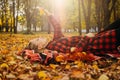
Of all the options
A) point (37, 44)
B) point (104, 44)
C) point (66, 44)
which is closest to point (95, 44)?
point (104, 44)

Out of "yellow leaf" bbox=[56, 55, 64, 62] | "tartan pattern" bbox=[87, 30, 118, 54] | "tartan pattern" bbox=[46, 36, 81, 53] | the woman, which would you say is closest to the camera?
"yellow leaf" bbox=[56, 55, 64, 62]

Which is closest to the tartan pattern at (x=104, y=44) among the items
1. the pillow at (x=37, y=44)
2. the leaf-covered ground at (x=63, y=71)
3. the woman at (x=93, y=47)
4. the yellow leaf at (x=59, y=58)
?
the woman at (x=93, y=47)

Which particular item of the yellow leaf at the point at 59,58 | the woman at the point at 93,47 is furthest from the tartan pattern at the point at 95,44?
the yellow leaf at the point at 59,58

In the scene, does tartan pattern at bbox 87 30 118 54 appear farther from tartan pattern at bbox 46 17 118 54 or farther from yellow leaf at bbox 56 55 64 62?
yellow leaf at bbox 56 55 64 62

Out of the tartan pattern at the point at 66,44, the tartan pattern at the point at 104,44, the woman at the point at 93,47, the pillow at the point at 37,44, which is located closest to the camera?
the woman at the point at 93,47

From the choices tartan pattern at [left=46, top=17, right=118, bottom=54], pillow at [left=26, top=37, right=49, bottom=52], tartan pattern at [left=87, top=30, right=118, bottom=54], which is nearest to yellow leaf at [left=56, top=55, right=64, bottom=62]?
tartan pattern at [left=46, top=17, right=118, bottom=54]

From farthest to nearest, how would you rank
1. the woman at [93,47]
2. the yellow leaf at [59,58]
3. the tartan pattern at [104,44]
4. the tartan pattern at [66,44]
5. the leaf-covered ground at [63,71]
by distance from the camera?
1. the tartan pattern at [66,44]
2. the tartan pattern at [104,44]
3. the woman at [93,47]
4. the yellow leaf at [59,58]
5. the leaf-covered ground at [63,71]

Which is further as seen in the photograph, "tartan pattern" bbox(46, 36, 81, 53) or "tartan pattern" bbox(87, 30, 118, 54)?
"tartan pattern" bbox(46, 36, 81, 53)

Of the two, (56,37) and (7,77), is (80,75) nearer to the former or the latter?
(7,77)

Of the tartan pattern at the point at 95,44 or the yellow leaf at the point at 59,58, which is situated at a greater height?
the tartan pattern at the point at 95,44

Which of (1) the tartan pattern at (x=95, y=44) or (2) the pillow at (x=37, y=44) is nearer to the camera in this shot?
(1) the tartan pattern at (x=95, y=44)

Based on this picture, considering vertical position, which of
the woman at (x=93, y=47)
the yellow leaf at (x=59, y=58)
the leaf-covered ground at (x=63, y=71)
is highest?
the woman at (x=93, y=47)

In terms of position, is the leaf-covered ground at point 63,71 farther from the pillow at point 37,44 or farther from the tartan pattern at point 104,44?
the pillow at point 37,44

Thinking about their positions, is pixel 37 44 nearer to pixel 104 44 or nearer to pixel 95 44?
pixel 95 44
